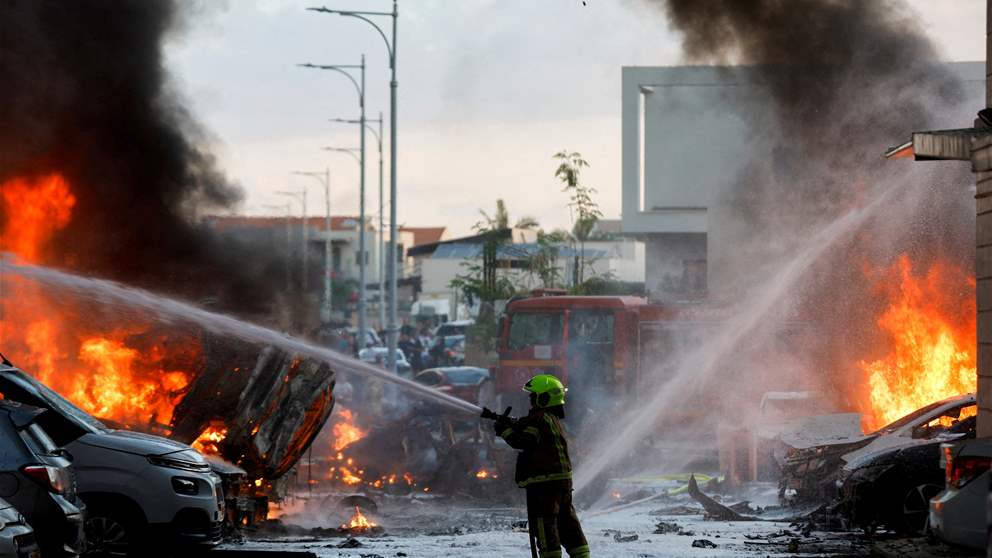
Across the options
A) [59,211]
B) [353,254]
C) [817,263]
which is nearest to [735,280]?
[817,263]

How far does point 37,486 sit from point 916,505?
765cm

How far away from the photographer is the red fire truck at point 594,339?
2403cm

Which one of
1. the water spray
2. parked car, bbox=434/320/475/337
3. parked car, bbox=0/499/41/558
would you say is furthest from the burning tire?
parked car, bbox=434/320/475/337

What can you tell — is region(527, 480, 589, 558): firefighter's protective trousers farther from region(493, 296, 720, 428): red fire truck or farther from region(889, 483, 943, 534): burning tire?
region(493, 296, 720, 428): red fire truck

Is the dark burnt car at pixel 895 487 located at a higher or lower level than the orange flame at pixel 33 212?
lower

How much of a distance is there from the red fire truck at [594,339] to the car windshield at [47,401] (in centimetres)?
1319

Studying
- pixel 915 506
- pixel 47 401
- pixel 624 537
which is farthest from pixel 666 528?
pixel 47 401

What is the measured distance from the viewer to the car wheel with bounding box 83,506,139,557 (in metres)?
10.2

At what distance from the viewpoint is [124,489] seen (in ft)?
33.4

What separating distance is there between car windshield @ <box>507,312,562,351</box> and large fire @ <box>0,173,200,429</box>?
8.97 meters

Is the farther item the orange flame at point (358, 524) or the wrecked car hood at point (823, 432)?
the wrecked car hood at point (823, 432)

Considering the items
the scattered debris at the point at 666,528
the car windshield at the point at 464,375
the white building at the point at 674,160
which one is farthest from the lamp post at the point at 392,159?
the scattered debris at the point at 666,528

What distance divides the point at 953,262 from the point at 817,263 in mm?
3972

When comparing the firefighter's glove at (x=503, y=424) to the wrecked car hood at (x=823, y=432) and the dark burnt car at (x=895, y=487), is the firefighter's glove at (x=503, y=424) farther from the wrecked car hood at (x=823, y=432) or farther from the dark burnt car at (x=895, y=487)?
the wrecked car hood at (x=823, y=432)
